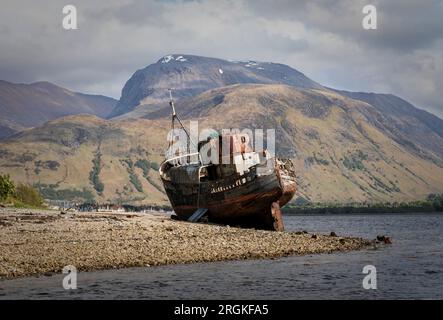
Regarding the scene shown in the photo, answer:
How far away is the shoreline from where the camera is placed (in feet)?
111

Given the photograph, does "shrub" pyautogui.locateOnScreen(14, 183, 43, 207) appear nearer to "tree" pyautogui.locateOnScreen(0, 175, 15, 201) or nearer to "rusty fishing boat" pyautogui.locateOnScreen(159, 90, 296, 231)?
"tree" pyautogui.locateOnScreen(0, 175, 15, 201)

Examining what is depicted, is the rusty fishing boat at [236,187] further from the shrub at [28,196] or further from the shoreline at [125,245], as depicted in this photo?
the shrub at [28,196]

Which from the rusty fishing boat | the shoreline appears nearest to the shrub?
the rusty fishing boat

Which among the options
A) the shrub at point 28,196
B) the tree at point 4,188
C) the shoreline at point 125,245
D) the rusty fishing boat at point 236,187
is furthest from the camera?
the shrub at point 28,196

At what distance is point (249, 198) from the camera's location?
60.5m

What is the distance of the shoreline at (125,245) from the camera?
111 ft

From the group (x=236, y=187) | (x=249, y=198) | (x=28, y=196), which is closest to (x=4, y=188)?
(x=28, y=196)

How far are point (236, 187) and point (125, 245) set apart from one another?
22641 mm

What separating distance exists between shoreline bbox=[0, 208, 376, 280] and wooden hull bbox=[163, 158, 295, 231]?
6.41m

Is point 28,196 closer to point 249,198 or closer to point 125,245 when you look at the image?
point 249,198

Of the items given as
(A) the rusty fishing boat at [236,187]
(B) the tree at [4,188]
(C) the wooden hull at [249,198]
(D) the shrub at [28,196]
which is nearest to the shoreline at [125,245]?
(C) the wooden hull at [249,198]

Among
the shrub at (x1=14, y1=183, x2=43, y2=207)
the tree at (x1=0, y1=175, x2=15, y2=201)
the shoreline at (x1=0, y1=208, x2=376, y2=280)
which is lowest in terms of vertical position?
the shoreline at (x1=0, y1=208, x2=376, y2=280)
